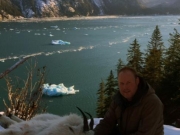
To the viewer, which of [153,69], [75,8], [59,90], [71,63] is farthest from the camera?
[75,8]

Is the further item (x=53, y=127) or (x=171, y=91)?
(x=171, y=91)

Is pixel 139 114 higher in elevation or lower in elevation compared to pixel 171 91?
higher

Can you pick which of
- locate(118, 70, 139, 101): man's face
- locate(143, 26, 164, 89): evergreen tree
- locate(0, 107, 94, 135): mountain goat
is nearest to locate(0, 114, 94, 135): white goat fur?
locate(0, 107, 94, 135): mountain goat

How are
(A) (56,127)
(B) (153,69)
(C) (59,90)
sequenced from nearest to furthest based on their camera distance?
(A) (56,127), (B) (153,69), (C) (59,90)

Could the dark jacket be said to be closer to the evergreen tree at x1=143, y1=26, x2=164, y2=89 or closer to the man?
the man

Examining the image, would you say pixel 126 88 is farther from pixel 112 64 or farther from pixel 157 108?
pixel 112 64

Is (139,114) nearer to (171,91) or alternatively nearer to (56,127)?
(56,127)

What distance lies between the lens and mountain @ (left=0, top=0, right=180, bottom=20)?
7469 cm

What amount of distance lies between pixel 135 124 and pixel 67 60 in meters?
21.1

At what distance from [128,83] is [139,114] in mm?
262

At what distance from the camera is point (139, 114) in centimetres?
226

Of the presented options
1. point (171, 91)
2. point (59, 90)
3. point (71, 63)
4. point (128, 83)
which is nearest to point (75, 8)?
point (71, 63)

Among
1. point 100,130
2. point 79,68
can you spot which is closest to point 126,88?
point 100,130

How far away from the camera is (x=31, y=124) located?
2361mm
